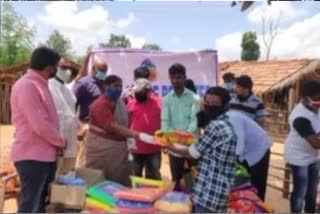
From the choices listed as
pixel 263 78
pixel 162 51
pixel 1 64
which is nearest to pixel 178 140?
pixel 162 51

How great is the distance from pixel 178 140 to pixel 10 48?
15.8 m

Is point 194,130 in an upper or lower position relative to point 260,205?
upper

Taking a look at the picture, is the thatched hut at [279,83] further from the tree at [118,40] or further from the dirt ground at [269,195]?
the tree at [118,40]

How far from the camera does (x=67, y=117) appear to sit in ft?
15.7

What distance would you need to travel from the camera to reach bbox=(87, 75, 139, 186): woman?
450cm

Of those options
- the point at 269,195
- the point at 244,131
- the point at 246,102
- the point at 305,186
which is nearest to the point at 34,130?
the point at 244,131

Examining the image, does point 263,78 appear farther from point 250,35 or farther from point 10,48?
point 10,48

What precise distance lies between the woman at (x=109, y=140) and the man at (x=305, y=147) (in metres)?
1.31

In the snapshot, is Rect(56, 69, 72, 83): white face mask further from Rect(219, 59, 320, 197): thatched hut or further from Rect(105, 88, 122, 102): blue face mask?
Rect(219, 59, 320, 197): thatched hut

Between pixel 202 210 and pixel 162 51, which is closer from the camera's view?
pixel 202 210

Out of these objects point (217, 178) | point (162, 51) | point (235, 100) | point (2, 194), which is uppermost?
point (162, 51)

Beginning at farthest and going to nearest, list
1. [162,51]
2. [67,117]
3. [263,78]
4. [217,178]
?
[263,78], [162,51], [67,117], [217,178]

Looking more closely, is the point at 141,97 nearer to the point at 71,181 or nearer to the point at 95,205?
the point at 71,181

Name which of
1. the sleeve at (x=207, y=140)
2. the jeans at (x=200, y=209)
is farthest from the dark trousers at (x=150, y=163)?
the sleeve at (x=207, y=140)
